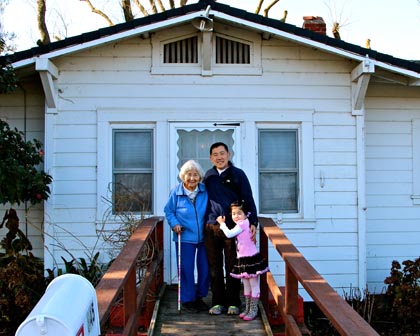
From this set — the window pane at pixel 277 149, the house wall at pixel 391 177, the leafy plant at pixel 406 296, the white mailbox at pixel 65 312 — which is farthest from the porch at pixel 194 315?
the house wall at pixel 391 177

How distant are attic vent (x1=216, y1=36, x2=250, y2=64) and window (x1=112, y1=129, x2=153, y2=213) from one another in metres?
1.43

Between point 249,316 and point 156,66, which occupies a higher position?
point 156,66

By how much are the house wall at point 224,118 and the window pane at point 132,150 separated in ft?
0.51

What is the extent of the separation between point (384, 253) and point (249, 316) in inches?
146

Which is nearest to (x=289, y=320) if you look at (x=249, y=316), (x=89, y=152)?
(x=249, y=316)

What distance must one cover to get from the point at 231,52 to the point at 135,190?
2.31m

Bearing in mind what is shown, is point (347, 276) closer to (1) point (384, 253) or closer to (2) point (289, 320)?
(1) point (384, 253)

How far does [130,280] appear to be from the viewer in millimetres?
3994

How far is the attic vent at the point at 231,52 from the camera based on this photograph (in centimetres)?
Answer: 714

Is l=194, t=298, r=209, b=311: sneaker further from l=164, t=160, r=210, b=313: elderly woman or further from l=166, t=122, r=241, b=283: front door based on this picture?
l=166, t=122, r=241, b=283: front door

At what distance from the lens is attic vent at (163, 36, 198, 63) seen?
23.4ft

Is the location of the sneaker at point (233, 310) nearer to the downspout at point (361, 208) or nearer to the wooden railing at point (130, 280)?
the wooden railing at point (130, 280)

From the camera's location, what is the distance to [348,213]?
23.4ft

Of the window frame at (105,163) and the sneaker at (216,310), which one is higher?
the window frame at (105,163)
